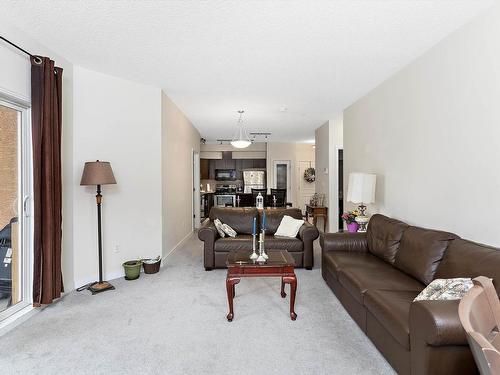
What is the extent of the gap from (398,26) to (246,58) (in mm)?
1485

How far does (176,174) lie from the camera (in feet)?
17.3

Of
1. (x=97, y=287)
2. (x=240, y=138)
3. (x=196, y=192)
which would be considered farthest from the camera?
(x=196, y=192)

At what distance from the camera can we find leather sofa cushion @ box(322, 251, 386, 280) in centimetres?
291

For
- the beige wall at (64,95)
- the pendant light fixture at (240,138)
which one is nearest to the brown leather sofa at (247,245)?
the beige wall at (64,95)

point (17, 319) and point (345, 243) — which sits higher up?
point (345, 243)

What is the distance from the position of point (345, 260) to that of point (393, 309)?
1155mm

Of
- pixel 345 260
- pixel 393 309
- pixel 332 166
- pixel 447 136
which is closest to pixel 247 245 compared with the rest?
pixel 345 260

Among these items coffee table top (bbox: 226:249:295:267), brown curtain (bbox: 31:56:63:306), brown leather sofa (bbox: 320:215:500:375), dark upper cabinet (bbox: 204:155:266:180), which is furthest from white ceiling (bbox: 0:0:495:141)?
dark upper cabinet (bbox: 204:155:266:180)

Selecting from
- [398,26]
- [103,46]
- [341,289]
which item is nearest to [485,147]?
[398,26]

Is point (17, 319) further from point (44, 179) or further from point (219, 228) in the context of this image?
point (219, 228)

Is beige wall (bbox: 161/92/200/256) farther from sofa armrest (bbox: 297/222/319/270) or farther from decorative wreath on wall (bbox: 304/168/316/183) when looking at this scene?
decorative wreath on wall (bbox: 304/168/316/183)

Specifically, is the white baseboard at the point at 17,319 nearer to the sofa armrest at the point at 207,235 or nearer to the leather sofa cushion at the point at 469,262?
the sofa armrest at the point at 207,235

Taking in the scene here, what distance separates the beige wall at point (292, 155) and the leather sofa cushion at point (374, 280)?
7.32m

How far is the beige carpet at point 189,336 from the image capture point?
6.57ft
